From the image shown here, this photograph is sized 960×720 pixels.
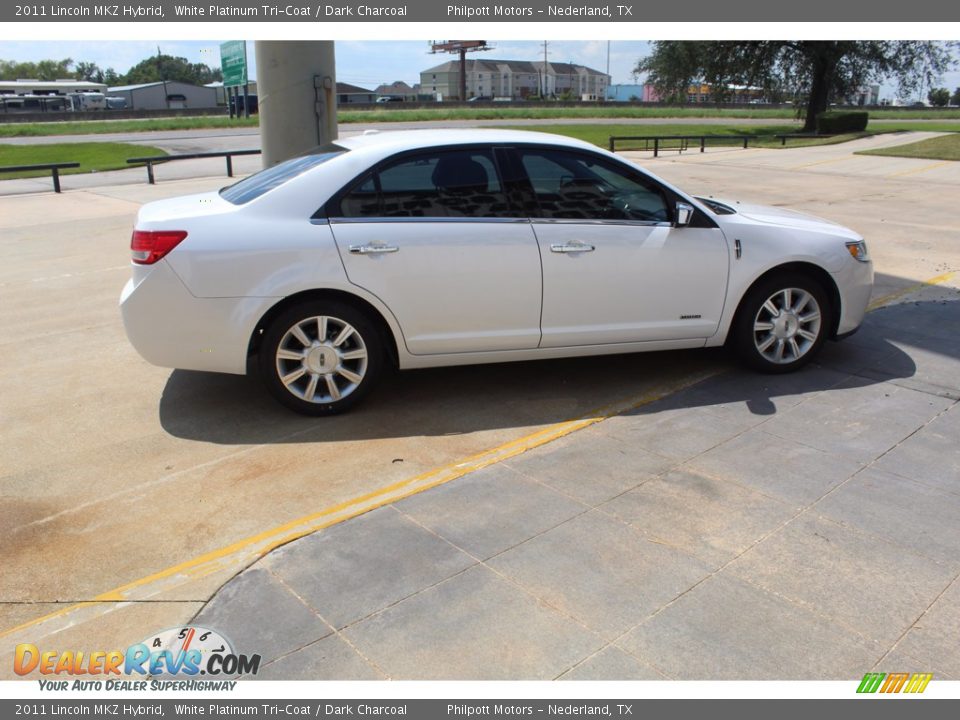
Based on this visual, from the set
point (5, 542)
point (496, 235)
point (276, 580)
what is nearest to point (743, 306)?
point (496, 235)

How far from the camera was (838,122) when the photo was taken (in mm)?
33906

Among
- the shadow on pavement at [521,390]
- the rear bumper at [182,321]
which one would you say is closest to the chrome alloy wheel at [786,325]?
the shadow on pavement at [521,390]

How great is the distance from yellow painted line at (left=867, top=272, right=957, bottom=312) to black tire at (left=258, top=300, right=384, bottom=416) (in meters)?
4.67

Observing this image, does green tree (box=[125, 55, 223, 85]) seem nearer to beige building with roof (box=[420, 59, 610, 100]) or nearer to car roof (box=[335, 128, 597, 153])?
beige building with roof (box=[420, 59, 610, 100])

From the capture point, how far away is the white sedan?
486 centimetres

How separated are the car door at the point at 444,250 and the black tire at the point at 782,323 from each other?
153 centimetres

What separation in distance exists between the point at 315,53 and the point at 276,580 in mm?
7251

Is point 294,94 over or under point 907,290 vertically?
over

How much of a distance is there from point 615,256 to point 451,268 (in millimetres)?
1073

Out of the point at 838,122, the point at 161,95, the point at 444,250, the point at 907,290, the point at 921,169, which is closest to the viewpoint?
the point at 444,250

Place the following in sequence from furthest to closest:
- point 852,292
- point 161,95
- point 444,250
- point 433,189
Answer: point 161,95 → point 852,292 → point 433,189 → point 444,250

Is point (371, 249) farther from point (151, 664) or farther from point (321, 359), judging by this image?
point (151, 664)

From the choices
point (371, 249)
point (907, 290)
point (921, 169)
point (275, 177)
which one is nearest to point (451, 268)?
point (371, 249)

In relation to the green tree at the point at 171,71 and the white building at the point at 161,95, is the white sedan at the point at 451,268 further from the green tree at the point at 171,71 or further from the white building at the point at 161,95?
the green tree at the point at 171,71
